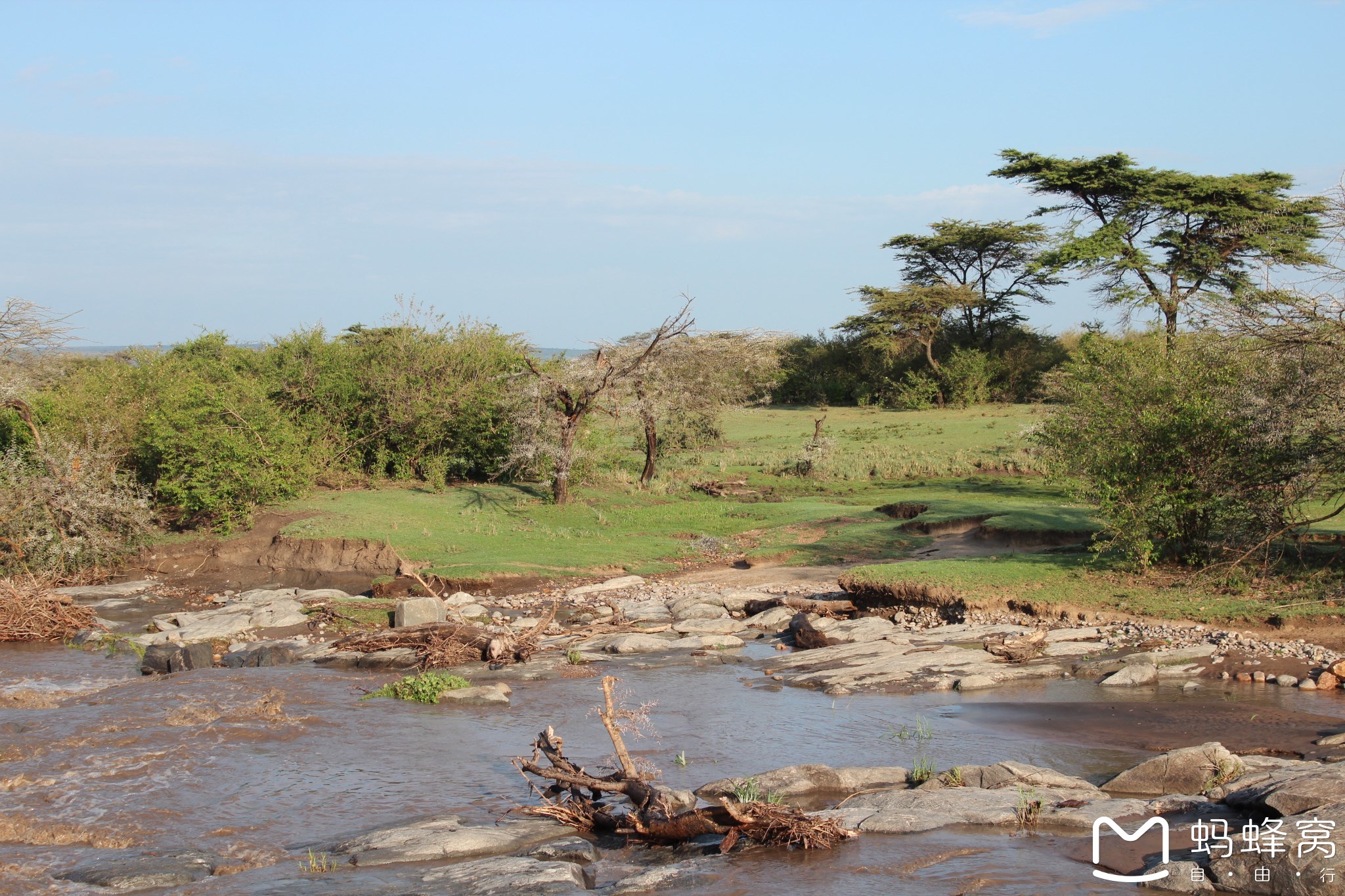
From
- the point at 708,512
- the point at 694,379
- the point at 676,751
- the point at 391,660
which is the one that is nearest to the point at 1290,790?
the point at 676,751

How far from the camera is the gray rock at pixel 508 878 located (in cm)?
621

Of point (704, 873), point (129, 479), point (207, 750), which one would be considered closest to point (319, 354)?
point (129, 479)

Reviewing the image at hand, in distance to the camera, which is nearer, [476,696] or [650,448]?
[476,696]

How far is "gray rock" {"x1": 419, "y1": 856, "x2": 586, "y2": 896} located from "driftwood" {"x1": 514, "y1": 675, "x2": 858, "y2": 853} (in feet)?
2.43

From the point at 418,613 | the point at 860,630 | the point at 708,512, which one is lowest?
the point at 860,630

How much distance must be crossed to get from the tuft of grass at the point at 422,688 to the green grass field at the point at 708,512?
5.93 m

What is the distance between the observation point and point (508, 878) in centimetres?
639

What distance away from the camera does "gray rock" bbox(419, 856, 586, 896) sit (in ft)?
20.4

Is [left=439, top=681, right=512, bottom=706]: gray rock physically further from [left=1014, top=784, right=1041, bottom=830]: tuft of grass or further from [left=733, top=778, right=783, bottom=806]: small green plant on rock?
[left=1014, top=784, right=1041, bottom=830]: tuft of grass

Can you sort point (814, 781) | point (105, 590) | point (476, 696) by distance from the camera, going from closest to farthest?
point (814, 781) < point (476, 696) < point (105, 590)

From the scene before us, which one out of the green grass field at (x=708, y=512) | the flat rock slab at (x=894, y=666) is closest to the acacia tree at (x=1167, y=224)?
the green grass field at (x=708, y=512)

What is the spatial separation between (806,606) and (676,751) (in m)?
5.96

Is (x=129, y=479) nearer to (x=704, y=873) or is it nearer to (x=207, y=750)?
(x=207, y=750)

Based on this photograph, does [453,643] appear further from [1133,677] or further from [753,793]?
[1133,677]
